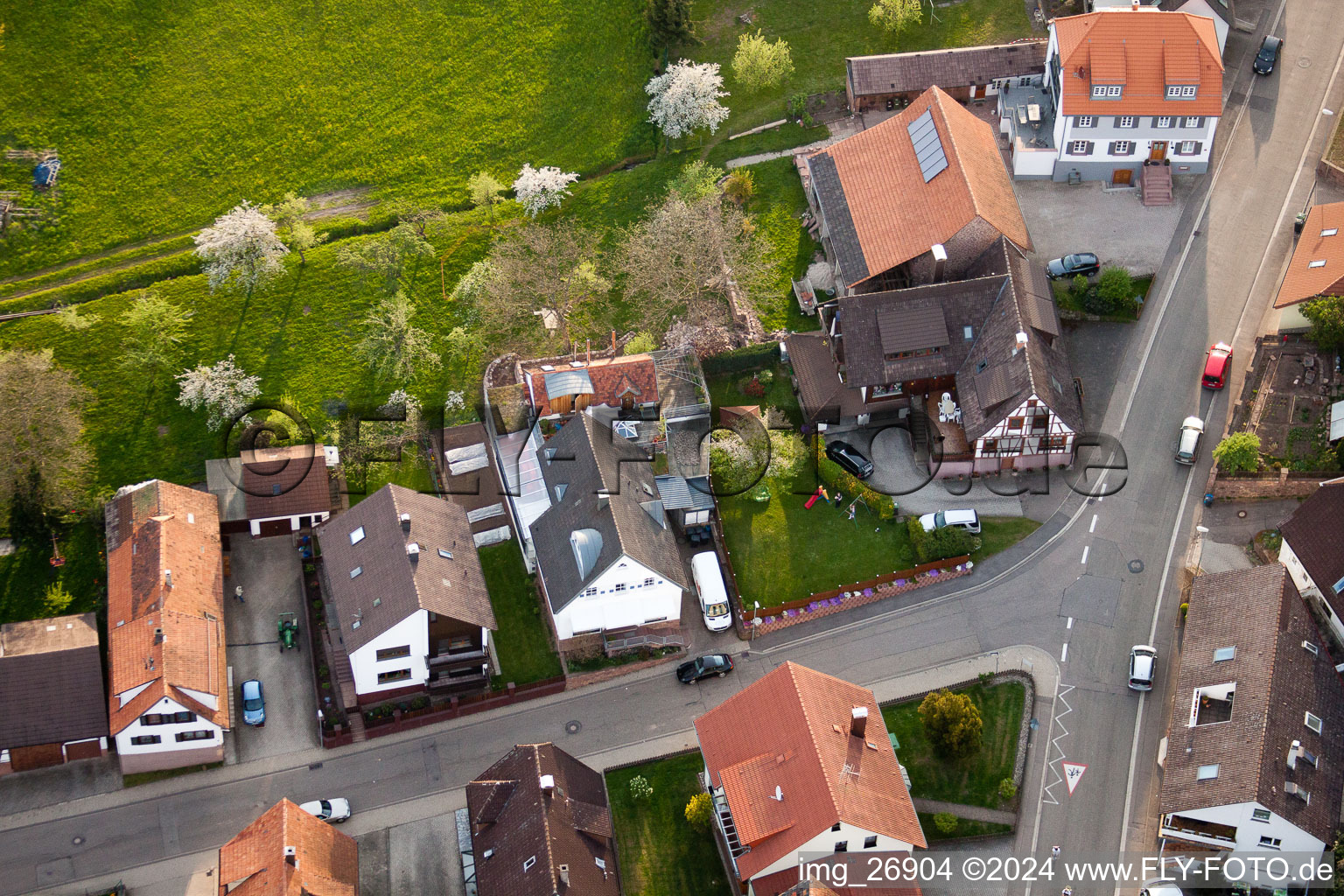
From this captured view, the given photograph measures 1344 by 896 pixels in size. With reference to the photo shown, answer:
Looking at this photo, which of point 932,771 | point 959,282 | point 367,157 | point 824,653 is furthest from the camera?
point 367,157

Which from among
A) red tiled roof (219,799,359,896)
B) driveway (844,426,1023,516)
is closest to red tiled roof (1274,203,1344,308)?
driveway (844,426,1023,516)

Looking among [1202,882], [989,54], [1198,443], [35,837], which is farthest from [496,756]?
[989,54]

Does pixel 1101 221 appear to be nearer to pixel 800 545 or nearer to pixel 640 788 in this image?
pixel 800 545

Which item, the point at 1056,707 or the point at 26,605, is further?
the point at 26,605

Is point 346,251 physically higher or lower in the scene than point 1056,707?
higher

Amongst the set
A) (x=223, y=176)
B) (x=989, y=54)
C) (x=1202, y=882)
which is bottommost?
(x=1202, y=882)

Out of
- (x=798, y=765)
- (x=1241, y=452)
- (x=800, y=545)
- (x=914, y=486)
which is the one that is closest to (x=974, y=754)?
(x=798, y=765)

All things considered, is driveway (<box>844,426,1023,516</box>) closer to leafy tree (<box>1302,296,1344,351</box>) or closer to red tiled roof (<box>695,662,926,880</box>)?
red tiled roof (<box>695,662,926,880</box>)

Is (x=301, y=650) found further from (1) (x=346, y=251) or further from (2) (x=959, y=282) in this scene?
(2) (x=959, y=282)
